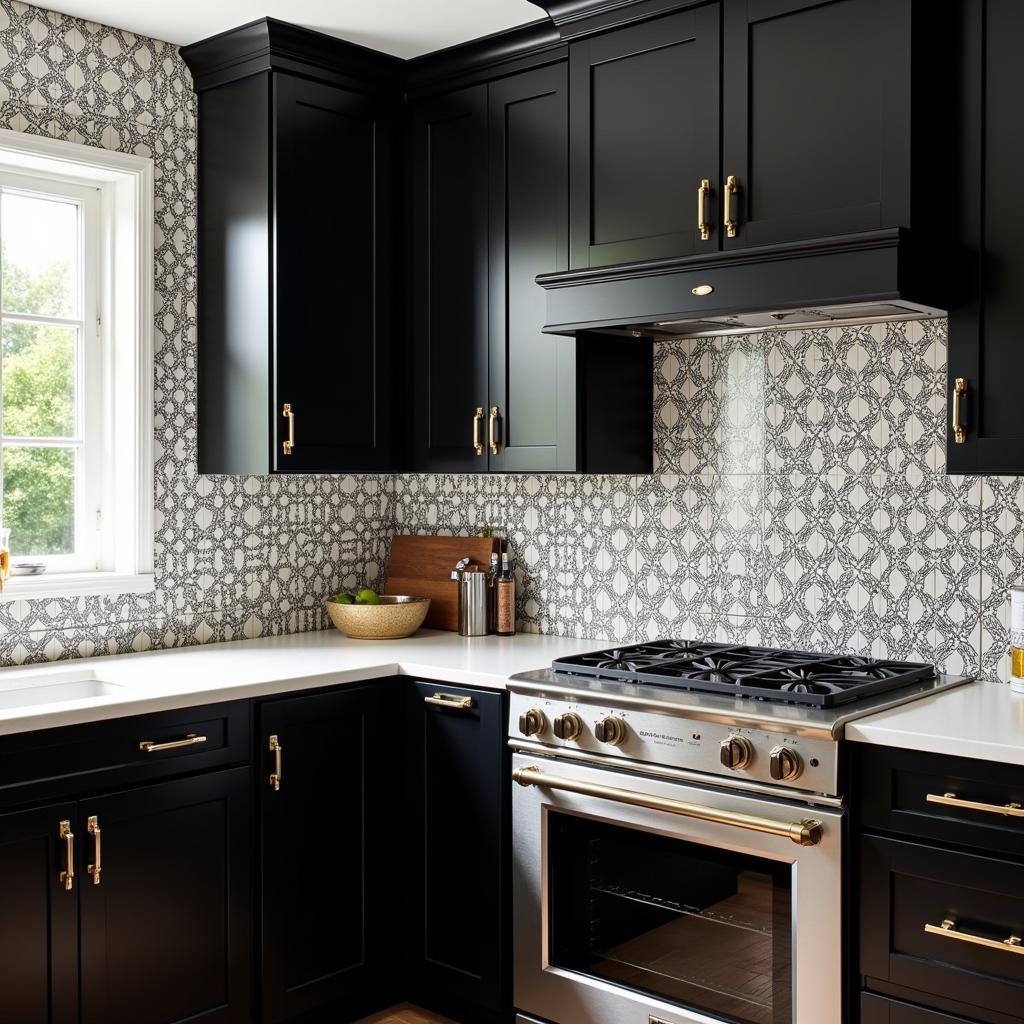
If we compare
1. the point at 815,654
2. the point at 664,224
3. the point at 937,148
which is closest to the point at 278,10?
the point at 664,224

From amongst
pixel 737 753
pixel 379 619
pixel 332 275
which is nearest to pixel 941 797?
pixel 737 753

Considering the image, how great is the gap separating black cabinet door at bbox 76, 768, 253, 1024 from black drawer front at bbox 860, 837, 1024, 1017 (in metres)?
1.47

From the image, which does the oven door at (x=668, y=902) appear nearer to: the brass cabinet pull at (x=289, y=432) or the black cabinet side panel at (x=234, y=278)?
the brass cabinet pull at (x=289, y=432)

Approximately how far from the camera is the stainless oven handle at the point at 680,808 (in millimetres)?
2344

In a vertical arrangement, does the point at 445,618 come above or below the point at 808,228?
below

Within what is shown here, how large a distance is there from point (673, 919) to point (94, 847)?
4.20 feet

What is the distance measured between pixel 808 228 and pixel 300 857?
1.97m

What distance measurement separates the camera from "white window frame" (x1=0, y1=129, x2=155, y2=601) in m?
3.32

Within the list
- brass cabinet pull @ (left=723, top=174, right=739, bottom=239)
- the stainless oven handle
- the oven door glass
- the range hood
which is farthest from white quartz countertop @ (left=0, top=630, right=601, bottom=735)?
brass cabinet pull @ (left=723, top=174, right=739, bottom=239)

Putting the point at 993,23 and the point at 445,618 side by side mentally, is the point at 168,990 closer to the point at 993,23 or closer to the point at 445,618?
the point at 445,618

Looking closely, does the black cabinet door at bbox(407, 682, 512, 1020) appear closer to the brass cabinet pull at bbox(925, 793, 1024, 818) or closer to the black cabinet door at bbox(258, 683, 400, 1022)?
the black cabinet door at bbox(258, 683, 400, 1022)

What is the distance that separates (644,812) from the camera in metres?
2.62

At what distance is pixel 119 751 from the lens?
8.55 feet

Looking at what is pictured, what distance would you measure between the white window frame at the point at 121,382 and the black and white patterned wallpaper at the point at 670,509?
0.06 metres
